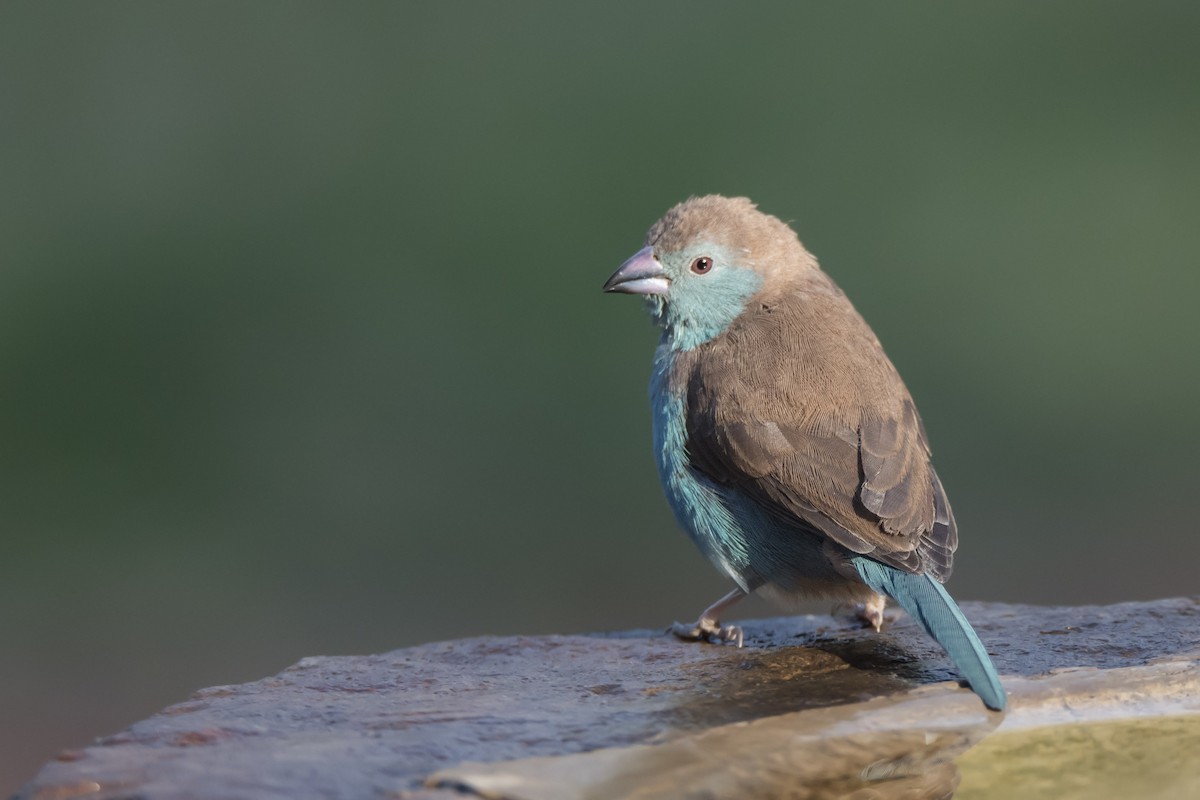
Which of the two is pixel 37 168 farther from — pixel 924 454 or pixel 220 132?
pixel 924 454

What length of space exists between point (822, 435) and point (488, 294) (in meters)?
5.61

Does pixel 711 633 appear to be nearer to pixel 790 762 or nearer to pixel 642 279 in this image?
pixel 642 279

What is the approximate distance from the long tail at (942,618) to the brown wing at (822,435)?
2.1 inches

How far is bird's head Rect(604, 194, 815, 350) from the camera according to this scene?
16.5 feet

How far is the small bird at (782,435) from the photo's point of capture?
4.02 metres

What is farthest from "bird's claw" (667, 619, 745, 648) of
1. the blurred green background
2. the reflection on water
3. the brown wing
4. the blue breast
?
the blurred green background

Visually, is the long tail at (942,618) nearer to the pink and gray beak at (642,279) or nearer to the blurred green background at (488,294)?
the pink and gray beak at (642,279)

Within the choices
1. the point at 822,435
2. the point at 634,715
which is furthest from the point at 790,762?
the point at 822,435

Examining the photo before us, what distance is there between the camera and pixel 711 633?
460 centimetres

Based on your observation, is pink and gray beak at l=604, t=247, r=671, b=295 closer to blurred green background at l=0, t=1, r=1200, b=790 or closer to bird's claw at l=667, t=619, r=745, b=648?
bird's claw at l=667, t=619, r=745, b=648

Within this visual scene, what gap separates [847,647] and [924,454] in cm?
60

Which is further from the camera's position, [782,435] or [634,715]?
[782,435]

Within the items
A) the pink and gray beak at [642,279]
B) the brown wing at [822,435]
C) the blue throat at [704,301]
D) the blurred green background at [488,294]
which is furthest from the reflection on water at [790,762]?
the blurred green background at [488,294]

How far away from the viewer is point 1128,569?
303 inches
